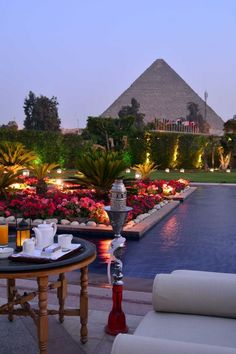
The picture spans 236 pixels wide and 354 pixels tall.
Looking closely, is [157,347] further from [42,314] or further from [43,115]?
[43,115]

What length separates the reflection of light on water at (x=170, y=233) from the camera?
7.33 meters

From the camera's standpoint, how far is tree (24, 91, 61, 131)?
59.5 m

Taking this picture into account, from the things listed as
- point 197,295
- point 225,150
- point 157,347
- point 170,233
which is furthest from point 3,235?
point 225,150

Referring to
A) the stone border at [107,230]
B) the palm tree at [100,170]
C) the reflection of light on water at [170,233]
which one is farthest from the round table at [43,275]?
the palm tree at [100,170]

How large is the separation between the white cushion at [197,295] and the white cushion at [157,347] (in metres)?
1.02

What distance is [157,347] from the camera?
1.92 metres

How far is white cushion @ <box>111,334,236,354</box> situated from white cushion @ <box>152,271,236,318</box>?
40.2 inches

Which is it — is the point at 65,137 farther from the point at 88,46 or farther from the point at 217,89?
the point at 217,89

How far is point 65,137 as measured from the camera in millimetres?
28141

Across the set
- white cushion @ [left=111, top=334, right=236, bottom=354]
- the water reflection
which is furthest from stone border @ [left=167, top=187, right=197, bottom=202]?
white cushion @ [left=111, top=334, right=236, bottom=354]

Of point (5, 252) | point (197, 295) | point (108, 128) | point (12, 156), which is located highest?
point (108, 128)

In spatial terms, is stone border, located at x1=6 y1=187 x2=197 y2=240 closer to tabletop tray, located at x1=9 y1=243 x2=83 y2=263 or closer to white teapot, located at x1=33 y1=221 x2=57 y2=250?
white teapot, located at x1=33 y1=221 x2=57 y2=250

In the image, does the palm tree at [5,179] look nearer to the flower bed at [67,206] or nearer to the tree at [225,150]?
the flower bed at [67,206]

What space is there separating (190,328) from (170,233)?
18.0 feet
